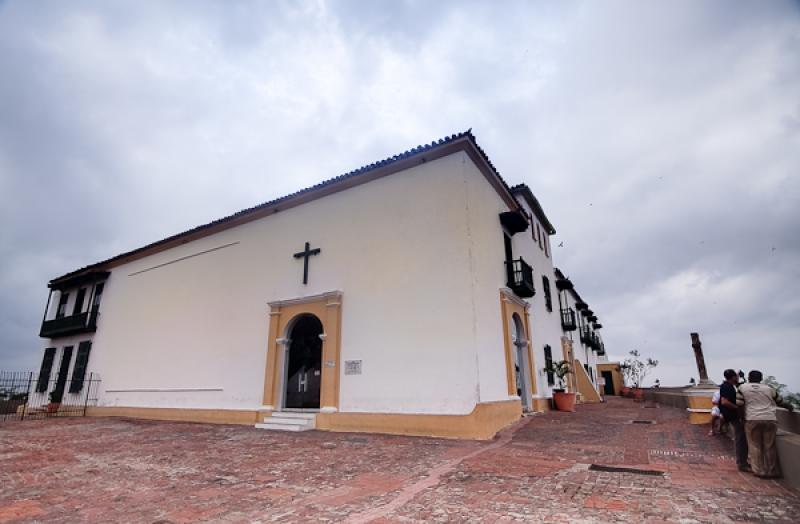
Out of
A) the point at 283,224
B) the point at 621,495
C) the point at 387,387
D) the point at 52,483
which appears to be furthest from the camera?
the point at 283,224

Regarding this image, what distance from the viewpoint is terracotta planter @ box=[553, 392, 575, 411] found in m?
13.8

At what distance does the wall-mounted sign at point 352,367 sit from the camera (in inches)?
401

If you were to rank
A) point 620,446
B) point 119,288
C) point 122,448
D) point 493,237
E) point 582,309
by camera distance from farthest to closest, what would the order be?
point 582,309 < point 119,288 < point 493,237 < point 122,448 < point 620,446

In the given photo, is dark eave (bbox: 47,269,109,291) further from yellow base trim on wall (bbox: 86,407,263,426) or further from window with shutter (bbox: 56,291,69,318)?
yellow base trim on wall (bbox: 86,407,263,426)

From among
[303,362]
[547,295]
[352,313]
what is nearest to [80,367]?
[303,362]

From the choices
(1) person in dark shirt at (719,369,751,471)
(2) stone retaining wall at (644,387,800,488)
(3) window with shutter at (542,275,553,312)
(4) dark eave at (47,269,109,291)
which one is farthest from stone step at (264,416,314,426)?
(4) dark eave at (47,269,109,291)

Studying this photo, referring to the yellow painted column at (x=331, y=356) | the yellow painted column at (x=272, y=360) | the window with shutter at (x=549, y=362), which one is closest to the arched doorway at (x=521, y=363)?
the window with shutter at (x=549, y=362)

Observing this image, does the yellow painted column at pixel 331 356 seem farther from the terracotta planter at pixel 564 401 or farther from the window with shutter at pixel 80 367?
the window with shutter at pixel 80 367

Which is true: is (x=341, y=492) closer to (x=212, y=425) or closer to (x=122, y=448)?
(x=122, y=448)

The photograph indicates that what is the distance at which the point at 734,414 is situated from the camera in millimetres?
5621

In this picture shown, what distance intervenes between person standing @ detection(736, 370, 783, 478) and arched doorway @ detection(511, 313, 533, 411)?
23.8 ft

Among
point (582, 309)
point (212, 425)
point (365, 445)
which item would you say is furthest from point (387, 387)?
point (582, 309)

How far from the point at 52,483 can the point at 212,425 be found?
6854mm

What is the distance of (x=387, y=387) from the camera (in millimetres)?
9641
